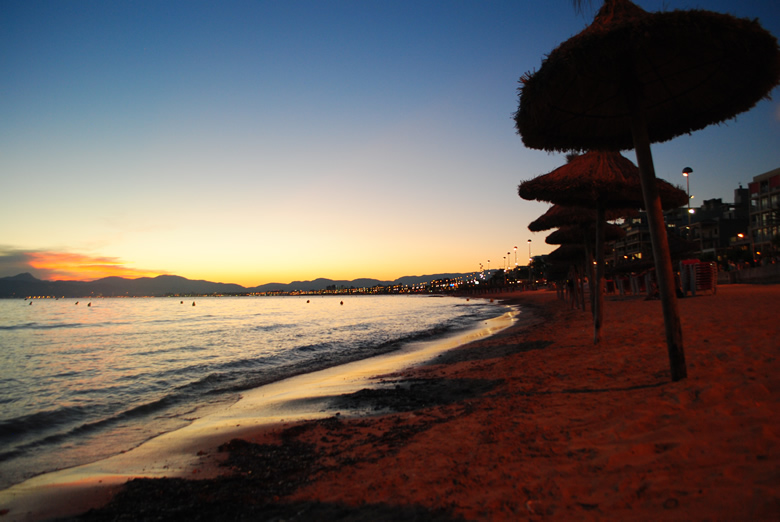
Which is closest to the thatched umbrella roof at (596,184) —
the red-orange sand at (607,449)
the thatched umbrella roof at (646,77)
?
the thatched umbrella roof at (646,77)

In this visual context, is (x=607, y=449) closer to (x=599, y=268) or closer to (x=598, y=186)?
(x=598, y=186)

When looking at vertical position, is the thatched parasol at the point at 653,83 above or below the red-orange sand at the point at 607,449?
above

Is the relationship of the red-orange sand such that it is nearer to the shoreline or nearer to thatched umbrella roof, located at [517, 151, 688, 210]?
the shoreline

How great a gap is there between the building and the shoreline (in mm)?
72452

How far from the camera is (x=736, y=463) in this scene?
2418 mm

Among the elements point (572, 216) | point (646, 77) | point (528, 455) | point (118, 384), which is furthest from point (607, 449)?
point (118, 384)

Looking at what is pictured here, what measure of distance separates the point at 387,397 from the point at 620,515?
4869 mm

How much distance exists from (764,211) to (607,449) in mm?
84112

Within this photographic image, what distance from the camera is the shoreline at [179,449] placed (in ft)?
12.9

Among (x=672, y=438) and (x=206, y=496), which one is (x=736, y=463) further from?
(x=206, y=496)

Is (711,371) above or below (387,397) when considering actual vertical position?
above

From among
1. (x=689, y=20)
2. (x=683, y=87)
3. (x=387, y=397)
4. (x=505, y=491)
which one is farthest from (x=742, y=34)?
(x=387, y=397)

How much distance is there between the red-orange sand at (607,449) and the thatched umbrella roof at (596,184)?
2.82 m

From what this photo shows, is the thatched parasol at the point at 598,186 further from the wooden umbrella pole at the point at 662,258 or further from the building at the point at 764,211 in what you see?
the building at the point at 764,211
